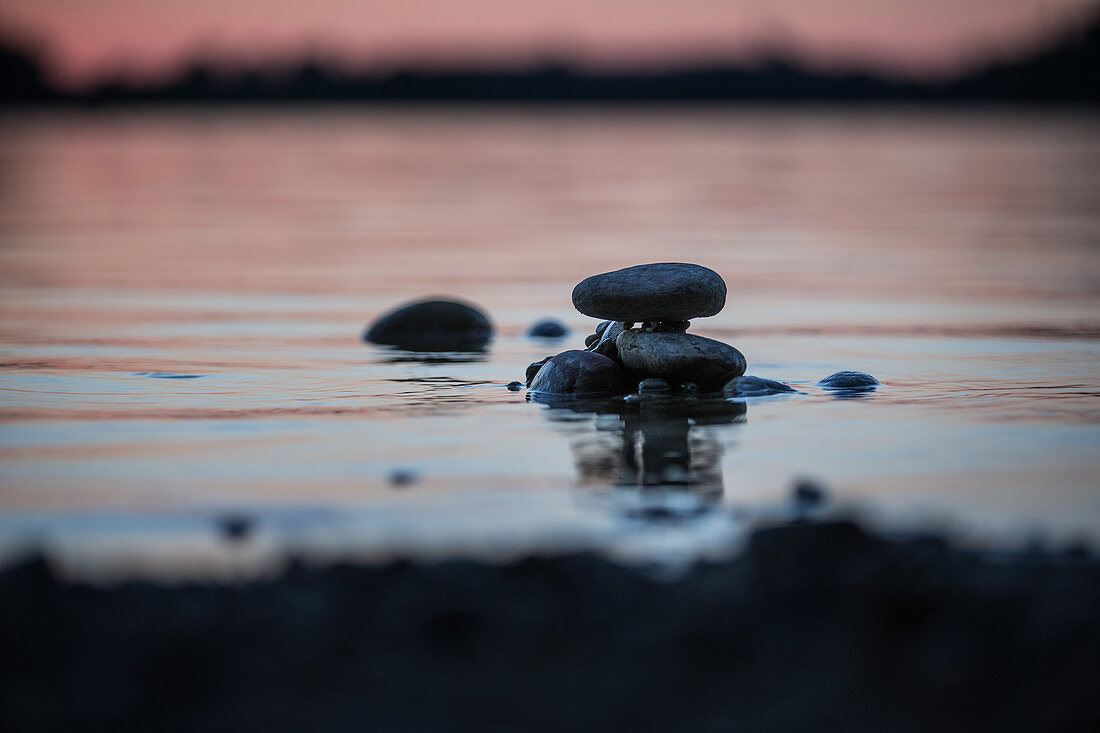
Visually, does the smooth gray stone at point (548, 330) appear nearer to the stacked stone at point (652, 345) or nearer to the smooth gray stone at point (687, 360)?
the stacked stone at point (652, 345)

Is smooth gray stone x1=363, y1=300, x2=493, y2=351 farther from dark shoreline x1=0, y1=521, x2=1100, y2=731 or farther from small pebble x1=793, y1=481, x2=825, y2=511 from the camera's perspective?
dark shoreline x1=0, y1=521, x2=1100, y2=731

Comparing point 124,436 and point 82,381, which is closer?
point 124,436

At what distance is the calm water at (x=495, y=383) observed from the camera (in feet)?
20.8

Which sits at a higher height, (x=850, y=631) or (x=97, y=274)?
(x=97, y=274)

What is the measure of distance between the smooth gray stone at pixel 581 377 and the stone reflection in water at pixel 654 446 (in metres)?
0.19

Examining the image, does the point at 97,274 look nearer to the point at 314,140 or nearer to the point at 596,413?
the point at 596,413

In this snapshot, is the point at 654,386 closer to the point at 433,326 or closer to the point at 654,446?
the point at 654,446

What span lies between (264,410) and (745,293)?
26.7 feet

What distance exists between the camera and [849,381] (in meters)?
9.77

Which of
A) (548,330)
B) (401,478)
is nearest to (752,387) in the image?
(401,478)

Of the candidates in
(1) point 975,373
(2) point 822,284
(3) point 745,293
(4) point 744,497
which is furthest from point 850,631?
(2) point 822,284

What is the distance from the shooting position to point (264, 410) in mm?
8961

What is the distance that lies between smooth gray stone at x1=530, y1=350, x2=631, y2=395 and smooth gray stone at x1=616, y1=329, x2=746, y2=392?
0.21 m

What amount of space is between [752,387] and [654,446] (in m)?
1.88
